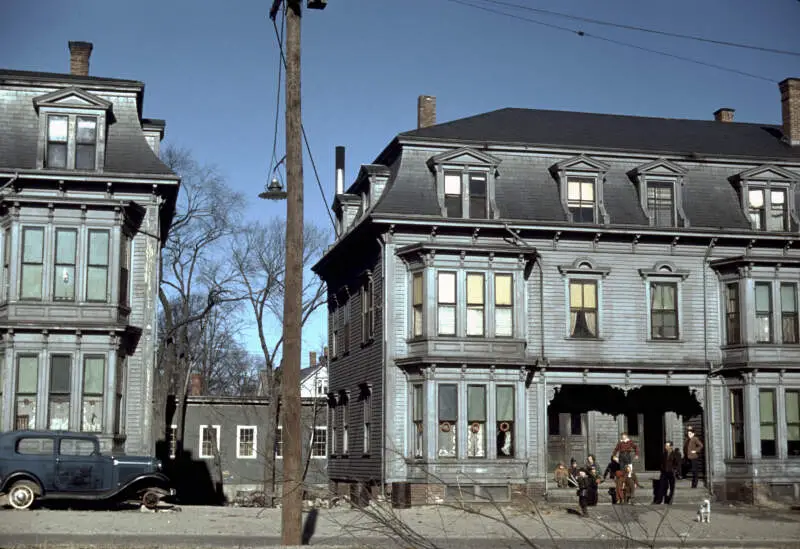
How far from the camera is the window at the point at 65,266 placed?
2983cm

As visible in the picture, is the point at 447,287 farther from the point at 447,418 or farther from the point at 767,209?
the point at 767,209

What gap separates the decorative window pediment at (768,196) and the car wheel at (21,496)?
24036 millimetres

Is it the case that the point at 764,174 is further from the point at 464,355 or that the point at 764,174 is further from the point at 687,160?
the point at 464,355

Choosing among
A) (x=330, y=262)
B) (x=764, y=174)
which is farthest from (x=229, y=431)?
(x=764, y=174)

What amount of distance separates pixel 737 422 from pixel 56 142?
895 inches

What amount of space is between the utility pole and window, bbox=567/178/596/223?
1864 cm

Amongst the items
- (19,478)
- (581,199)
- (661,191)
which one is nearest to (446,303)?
(581,199)

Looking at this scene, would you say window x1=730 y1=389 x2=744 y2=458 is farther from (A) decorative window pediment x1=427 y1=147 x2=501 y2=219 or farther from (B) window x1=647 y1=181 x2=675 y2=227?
(A) decorative window pediment x1=427 y1=147 x2=501 y2=219

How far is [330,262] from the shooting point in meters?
42.1

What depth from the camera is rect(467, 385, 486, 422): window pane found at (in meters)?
32.7

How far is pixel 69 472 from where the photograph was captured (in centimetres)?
2614

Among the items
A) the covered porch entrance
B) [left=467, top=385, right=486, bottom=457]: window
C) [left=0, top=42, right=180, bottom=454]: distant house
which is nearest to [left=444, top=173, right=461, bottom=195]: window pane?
[left=467, top=385, right=486, bottom=457]: window

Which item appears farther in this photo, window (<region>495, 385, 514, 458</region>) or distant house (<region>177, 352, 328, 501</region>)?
distant house (<region>177, 352, 328, 501</region>)

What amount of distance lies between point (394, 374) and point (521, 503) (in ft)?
17.8
